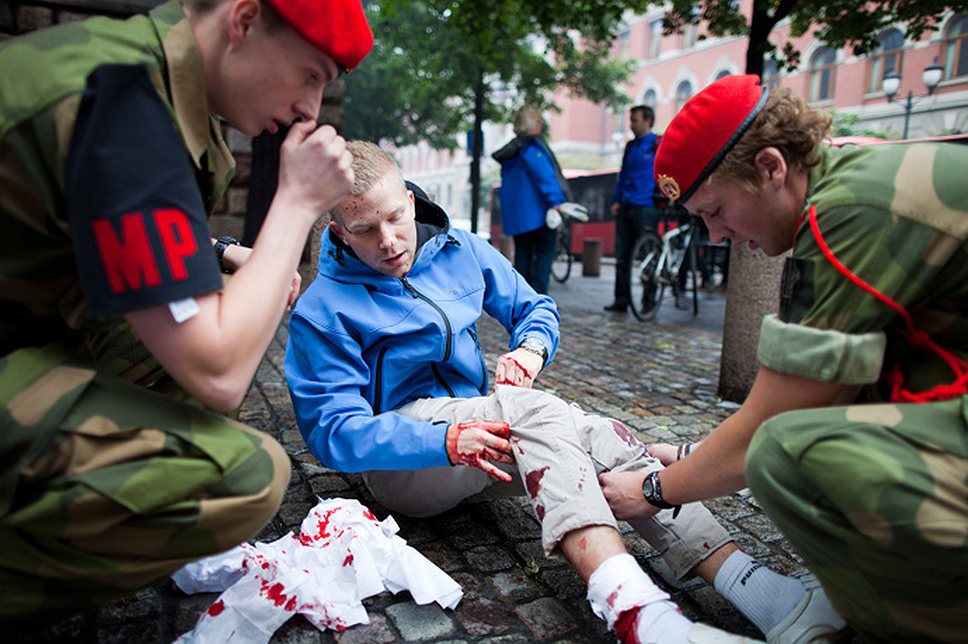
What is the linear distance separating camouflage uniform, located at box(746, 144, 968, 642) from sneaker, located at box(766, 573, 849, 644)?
167 millimetres

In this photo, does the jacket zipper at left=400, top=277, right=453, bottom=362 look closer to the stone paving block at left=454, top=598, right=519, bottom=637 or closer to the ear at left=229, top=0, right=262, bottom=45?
the stone paving block at left=454, top=598, right=519, bottom=637

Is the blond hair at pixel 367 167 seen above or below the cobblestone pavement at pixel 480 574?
above

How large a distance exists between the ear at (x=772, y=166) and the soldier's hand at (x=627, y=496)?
2.78 ft

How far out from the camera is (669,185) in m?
1.85

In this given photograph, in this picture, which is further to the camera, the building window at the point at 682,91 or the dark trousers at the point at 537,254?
the building window at the point at 682,91

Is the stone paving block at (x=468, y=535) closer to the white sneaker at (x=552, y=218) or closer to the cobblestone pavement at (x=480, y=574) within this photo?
the cobblestone pavement at (x=480, y=574)

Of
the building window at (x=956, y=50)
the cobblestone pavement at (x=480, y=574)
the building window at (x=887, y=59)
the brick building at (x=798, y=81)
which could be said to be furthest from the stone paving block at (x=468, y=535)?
the building window at (x=887, y=59)

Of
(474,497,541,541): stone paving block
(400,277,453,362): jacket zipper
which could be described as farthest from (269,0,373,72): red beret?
(474,497,541,541): stone paving block

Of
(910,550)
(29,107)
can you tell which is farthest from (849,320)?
(29,107)

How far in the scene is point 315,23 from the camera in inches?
57.9

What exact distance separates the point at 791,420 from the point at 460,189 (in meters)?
69.8

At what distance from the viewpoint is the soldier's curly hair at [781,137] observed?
5.52 feet

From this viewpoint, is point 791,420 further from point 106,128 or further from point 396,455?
point 106,128

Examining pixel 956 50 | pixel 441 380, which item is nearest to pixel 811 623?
pixel 441 380
